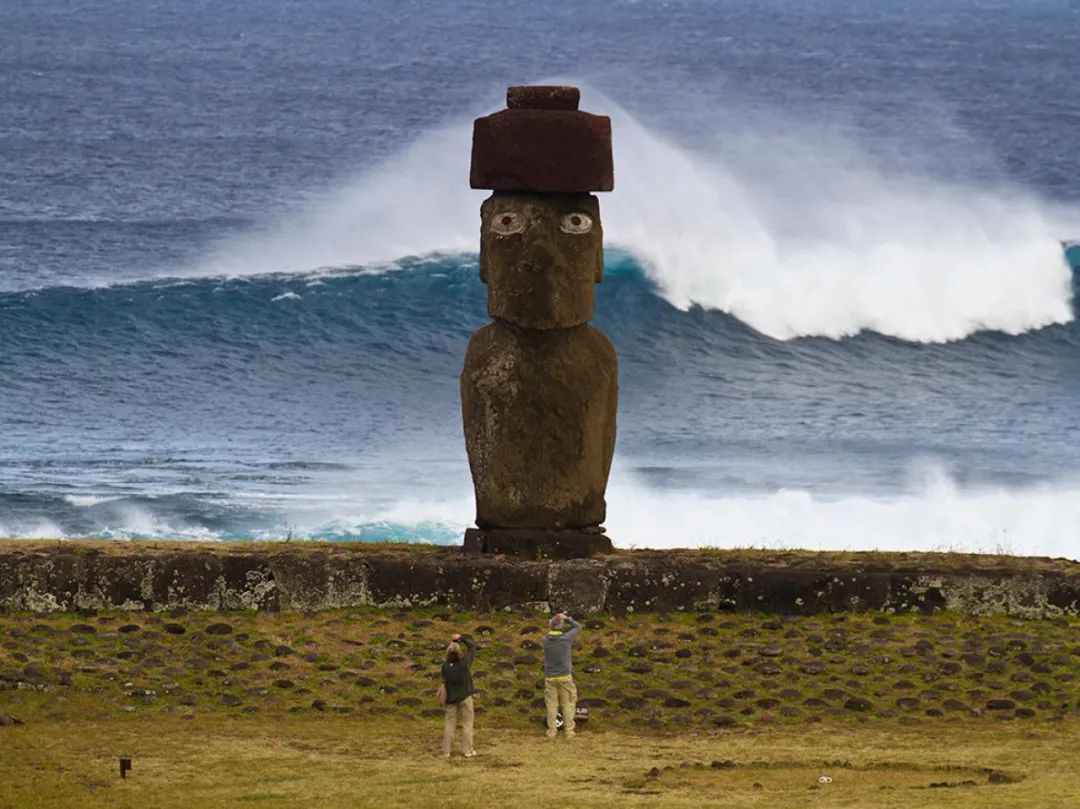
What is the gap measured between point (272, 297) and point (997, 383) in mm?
10515

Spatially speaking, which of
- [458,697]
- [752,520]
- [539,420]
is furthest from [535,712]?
[752,520]

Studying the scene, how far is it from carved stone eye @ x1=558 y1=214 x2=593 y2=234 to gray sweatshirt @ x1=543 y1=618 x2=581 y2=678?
3.43m

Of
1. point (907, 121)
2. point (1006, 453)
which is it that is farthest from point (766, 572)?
point (907, 121)

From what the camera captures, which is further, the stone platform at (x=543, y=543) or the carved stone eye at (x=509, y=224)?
the stone platform at (x=543, y=543)

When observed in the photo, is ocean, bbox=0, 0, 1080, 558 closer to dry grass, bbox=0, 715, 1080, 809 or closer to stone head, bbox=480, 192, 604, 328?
stone head, bbox=480, 192, 604, 328

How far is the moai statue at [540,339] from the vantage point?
18984mm

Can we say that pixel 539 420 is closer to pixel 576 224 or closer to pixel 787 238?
pixel 576 224

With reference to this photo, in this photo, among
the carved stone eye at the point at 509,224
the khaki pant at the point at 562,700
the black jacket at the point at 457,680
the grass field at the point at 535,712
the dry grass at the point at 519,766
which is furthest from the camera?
the carved stone eye at the point at 509,224

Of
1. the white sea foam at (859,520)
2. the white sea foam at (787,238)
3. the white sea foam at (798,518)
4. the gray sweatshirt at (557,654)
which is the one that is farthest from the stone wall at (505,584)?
the white sea foam at (787,238)

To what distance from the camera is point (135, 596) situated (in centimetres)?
1891

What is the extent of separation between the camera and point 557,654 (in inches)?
663

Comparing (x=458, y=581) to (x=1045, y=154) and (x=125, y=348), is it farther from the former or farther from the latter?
(x=1045, y=154)

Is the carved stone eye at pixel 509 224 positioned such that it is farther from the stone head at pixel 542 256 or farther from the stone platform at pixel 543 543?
the stone platform at pixel 543 543

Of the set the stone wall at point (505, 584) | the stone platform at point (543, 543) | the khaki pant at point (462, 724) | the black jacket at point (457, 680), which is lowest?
the khaki pant at point (462, 724)
